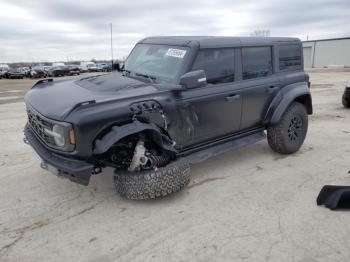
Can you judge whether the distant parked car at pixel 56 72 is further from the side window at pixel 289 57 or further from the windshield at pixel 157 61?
the side window at pixel 289 57

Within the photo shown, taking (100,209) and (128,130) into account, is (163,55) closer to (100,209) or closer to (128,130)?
(128,130)

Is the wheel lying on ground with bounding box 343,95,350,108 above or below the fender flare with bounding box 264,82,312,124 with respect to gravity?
below

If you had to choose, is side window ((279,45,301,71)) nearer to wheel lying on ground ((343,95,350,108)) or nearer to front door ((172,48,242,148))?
front door ((172,48,242,148))

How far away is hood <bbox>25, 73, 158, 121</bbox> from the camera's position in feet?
12.5

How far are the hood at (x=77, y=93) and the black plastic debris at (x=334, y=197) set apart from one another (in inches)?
86.9

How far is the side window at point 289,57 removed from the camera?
5867 mm

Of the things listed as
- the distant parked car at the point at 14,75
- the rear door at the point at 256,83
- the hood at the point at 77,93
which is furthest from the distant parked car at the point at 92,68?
the hood at the point at 77,93

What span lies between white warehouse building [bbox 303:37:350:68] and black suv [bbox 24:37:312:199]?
45.2 meters

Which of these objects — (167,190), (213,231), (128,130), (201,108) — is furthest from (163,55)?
(213,231)

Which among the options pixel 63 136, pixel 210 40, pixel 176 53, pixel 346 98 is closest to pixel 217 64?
pixel 210 40

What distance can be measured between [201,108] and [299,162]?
199 cm

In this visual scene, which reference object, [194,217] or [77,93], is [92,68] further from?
[194,217]

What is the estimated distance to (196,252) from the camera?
3182mm

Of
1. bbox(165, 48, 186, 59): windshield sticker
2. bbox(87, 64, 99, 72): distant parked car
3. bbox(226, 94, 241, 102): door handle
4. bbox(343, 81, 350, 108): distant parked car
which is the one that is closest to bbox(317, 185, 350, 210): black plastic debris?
bbox(226, 94, 241, 102): door handle
